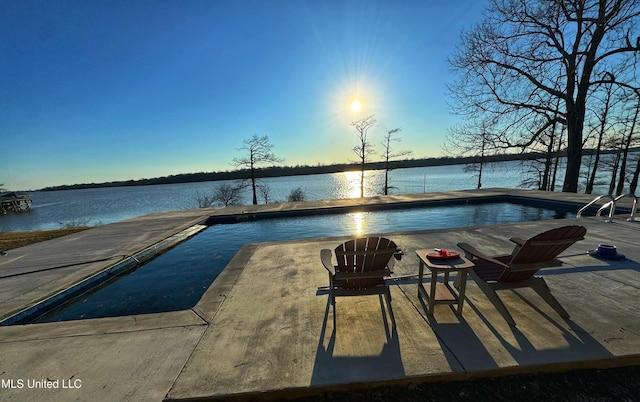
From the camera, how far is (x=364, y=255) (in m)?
2.46

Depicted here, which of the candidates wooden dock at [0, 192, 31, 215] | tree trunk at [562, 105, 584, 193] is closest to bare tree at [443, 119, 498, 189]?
tree trunk at [562, 105, 584, 193]

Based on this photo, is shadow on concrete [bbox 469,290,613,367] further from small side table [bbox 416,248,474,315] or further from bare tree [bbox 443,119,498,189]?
bare tree [bbox 443,119,498,189]

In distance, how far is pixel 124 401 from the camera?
180 cm

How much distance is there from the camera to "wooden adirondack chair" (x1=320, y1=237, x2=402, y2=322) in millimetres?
2445

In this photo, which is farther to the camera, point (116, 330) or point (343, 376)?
point (116, 330)

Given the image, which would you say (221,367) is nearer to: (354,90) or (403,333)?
(403,333)

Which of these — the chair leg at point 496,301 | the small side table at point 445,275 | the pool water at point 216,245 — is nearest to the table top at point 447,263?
the small side table at point 445,275

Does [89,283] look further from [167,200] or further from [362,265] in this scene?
[167,200]

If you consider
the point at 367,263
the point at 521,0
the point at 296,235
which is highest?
the point at 521,0

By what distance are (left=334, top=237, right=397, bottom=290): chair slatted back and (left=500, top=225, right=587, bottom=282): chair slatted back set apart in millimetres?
1132

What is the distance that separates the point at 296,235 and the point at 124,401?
20.1 ft

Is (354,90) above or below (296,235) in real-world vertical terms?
above

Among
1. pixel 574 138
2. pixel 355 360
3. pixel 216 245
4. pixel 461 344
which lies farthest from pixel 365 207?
pixel 574 138

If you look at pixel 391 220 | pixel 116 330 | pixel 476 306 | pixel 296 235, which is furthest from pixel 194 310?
pixel 391 220
